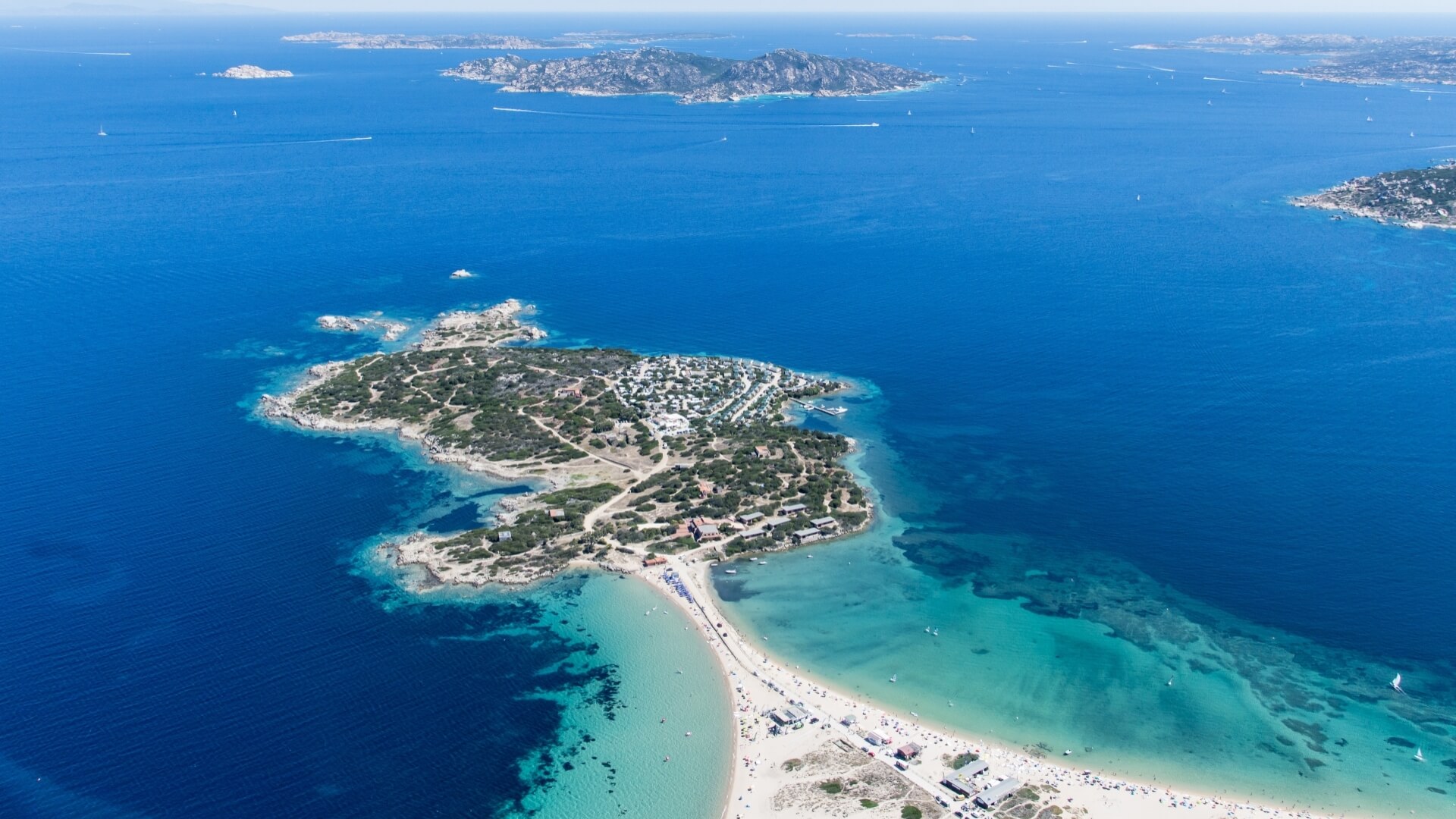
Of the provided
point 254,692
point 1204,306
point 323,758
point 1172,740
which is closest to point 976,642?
point 1172,740

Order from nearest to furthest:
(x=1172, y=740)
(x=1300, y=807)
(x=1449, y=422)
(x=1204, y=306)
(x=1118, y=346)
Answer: (x=1300, y=807), (x=1172, y=740), (x=1449, y=422), (x=1118, y=346), (x=1204, y=306)

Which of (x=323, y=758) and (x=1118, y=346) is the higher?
(x=1118, y=346)

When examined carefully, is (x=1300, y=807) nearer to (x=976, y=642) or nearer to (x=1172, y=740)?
(x=1172, y=740)

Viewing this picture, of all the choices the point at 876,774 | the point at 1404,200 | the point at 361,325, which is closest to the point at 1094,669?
the point at 876,774

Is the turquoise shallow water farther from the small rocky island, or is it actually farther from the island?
the island

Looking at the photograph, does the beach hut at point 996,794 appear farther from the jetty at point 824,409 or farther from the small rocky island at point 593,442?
the jetty at point 824,409
